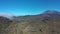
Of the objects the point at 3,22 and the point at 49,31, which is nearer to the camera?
the point at 3,22

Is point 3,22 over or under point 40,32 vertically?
over

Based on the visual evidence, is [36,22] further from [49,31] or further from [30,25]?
[49,31]

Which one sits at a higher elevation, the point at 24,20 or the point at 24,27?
the point at 24,20

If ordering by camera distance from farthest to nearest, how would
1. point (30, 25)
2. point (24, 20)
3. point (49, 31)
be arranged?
point (49, 31) → point (30, 25) → point (24, 20)

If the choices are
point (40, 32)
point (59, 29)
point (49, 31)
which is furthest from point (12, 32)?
point (59, 29)

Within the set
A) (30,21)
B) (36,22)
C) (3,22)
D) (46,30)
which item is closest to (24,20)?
(30,21)

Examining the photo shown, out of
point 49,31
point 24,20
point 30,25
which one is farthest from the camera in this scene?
point 49,31

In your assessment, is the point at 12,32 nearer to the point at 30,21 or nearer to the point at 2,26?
the point at 2,26

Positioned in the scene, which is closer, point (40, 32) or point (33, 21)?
point (33, 21)
